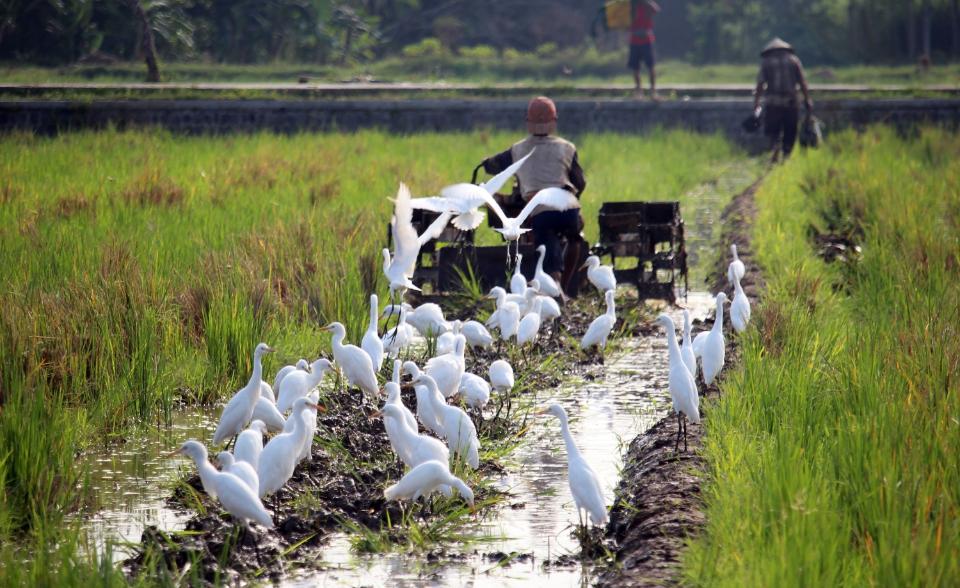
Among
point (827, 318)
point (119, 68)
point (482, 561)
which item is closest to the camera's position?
point (482, 561)

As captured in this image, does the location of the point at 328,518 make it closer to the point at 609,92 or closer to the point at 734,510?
the point at 734,510

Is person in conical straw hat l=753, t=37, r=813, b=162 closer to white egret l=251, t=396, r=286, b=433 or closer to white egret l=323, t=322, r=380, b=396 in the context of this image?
white egret l=323, t=322, r=380, b=396

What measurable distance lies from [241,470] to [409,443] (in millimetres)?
834

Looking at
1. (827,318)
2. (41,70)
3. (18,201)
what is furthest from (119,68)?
(827,318)

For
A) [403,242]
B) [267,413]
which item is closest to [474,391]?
[267,413]

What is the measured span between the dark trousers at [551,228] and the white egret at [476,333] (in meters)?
1.94

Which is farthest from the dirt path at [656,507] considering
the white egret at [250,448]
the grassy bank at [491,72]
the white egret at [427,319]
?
the grassy bank at [491,72]

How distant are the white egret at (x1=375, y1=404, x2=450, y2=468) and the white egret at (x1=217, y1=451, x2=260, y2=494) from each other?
725 millimetres

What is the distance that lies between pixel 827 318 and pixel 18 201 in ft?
21.8

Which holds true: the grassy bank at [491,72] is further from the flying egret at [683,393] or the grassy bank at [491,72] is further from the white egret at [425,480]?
the white egret at [425,480]

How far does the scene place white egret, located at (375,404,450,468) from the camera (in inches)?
210

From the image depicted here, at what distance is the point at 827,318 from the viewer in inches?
321

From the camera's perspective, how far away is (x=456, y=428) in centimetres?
573

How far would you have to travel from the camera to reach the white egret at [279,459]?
16.5 ft
